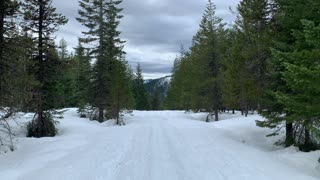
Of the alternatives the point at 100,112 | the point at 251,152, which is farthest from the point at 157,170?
the point at 100,112

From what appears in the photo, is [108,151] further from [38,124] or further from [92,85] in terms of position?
[92,85]

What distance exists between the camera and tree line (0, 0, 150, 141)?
56.2ft

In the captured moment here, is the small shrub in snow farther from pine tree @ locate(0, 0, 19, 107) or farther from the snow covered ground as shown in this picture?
pine tree @ locate(0, 0, 19, 107)

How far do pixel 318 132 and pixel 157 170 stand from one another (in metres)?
4.92

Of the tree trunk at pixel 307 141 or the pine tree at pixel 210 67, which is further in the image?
the pine tree at pixel 210 67

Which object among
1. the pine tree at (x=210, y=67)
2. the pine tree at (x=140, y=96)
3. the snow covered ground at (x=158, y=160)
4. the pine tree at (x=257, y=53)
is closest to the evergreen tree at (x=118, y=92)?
the pine tree at (x=210, y=67)

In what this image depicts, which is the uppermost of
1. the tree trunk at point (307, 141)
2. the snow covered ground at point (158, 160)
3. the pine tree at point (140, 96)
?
the pine tree at point (140, 96)

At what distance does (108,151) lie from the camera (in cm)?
1571

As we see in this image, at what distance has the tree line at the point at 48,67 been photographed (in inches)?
674

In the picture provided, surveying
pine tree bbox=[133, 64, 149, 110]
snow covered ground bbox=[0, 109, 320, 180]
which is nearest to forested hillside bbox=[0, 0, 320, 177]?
snow covered ground bbox=[0, 109, 320, 180]

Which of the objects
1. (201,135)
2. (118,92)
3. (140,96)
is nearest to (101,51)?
(118,92)

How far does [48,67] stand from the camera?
81.8 ft

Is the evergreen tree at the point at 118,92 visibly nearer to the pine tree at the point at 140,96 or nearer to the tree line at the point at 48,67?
the tree line at the point at 48,67

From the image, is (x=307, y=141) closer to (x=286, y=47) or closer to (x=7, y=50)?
(x=286, y=47)
